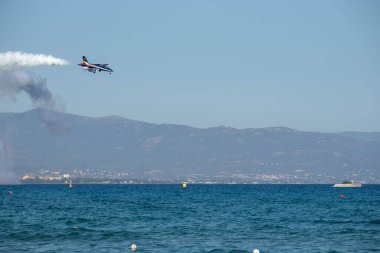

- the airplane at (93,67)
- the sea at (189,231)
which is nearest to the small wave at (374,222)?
the sea at (189,231)

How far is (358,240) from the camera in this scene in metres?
77.8

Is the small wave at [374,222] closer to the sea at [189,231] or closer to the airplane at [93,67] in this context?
the sea at [189,231]

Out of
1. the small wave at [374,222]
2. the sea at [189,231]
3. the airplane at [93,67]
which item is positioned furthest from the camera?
the airplane at [93,67]

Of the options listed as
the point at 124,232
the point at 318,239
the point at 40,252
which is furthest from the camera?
the point at 124,232

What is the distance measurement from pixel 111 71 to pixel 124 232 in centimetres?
6048

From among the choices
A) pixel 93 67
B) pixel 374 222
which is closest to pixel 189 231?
pixel 374 222

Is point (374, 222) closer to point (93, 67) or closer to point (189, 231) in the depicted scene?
point (189, 231)

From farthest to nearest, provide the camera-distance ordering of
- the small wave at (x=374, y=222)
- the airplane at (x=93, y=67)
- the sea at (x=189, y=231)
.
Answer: the airplane at (x=93, y=67) < the small wave at (x=374, y=222) < the sea at (x=189, y=231)

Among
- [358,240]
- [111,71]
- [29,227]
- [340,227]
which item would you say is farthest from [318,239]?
[111,71]

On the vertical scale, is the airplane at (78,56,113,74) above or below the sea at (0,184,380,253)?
above

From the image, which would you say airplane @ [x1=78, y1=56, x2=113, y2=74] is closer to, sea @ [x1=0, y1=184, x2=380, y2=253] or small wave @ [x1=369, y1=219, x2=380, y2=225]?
sea @ [x1=0, y1=184, x2=380, y2=253]

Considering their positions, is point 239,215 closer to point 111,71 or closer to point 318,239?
point 318,239

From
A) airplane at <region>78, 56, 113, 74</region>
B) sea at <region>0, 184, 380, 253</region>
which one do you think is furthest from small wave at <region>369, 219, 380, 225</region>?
airplane at <region>78, 56, 113, 74</region>

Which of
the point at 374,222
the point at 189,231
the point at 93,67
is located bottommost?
the point at 189,231
